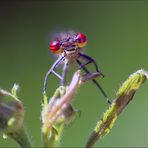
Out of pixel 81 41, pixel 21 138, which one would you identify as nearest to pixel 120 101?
pixel 21 138

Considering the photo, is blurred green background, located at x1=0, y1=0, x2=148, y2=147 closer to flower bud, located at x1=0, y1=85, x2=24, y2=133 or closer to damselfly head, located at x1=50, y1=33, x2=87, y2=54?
damselfly head, located at x1=50, y1=33, x2=87, y2=54

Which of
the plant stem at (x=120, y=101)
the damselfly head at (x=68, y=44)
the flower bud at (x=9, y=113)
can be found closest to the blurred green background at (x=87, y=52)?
the damselfly head at (x=68, y=44)

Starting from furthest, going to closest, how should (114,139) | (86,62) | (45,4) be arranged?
(45,4) < (114,139) < (86,62)

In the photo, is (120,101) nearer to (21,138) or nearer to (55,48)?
(21,138)

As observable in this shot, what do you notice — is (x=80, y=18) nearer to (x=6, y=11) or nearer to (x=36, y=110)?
(x=6, y=11)

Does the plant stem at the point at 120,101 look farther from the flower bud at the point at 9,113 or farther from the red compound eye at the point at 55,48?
the red compound eye at the point at 55,48

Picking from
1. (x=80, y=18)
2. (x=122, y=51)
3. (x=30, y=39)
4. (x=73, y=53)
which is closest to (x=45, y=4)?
(x=80, y=18)
